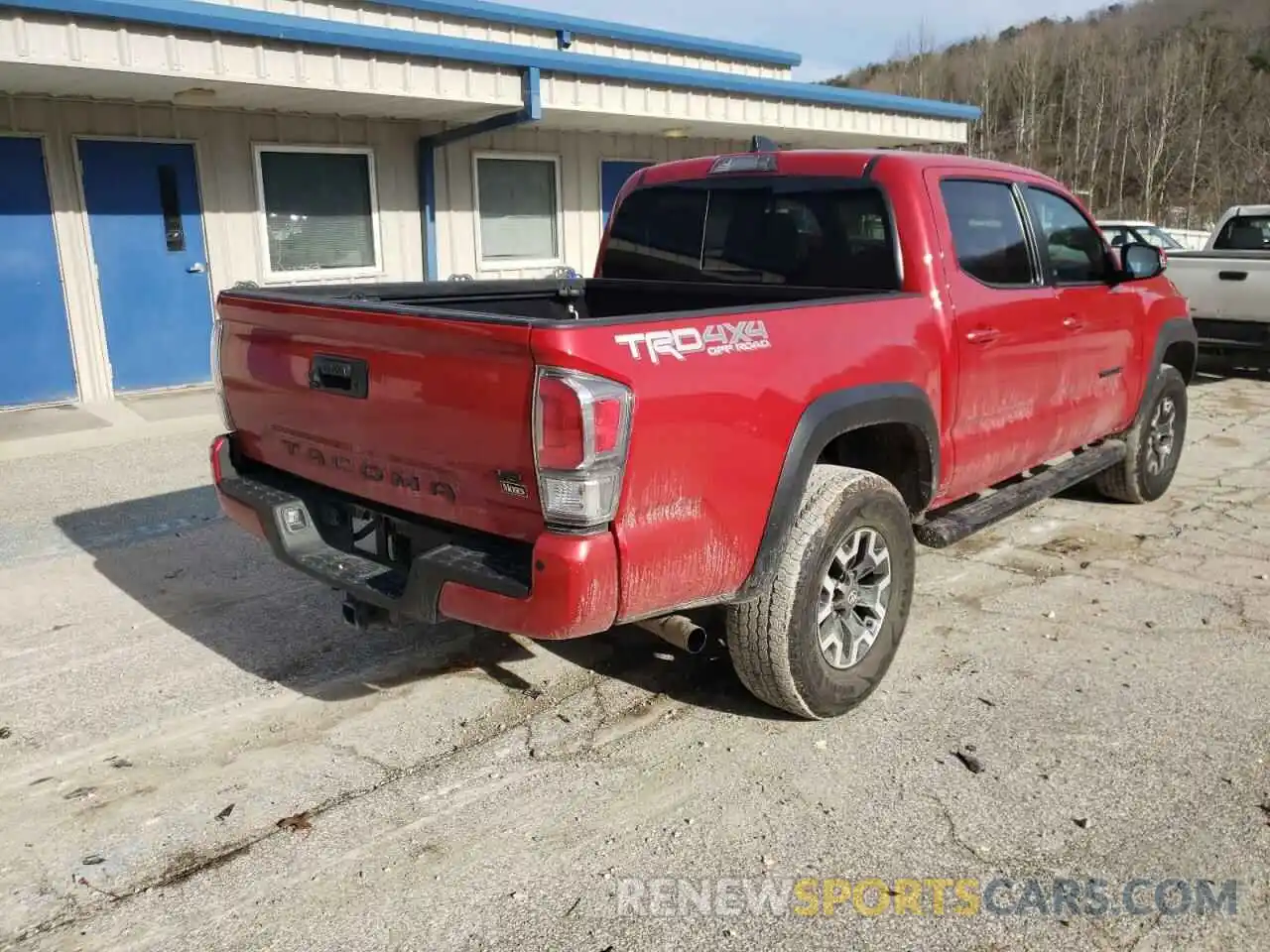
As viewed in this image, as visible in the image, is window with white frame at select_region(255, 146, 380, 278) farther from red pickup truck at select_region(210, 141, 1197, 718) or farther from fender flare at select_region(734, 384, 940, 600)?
fender flare at select_region(734, 384, 940, 600)

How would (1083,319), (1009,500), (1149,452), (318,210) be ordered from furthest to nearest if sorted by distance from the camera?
(318,210) < (1149,452) < (1083,319) < (1009,500)

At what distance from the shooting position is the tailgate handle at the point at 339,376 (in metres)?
3.22

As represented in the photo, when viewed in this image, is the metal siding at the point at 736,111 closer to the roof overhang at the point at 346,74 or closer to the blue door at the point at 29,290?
the roof overhang at the point at 346,74

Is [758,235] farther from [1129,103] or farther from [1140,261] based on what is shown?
[1129,103]

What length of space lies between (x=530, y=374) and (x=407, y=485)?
73 centimetres

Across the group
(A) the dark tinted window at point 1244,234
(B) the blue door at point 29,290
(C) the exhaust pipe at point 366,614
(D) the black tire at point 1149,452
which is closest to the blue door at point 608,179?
(B) the blue door at point 29,290

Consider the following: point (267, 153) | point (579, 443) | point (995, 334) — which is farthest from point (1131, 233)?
point (579, 443)

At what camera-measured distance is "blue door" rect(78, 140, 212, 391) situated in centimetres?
946

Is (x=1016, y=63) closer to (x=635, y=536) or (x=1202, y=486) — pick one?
(x=1202, y=486)

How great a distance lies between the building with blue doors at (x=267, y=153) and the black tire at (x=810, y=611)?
273 inches

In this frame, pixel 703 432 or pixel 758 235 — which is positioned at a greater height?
pixel 758 235

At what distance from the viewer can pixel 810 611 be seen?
3.39 meters

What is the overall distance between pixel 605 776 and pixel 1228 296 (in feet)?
32.1
